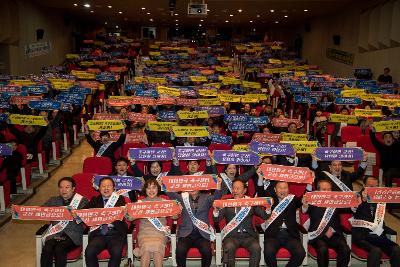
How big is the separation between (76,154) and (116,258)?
6.37 meters

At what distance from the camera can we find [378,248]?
17.1ft

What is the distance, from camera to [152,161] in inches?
254

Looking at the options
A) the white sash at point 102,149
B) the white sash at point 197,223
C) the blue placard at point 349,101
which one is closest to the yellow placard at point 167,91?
the blue placard at point 349,101

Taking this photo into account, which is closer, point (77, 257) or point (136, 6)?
point (77, 257)

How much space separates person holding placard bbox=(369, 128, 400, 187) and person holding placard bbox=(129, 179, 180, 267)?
396 centimetres

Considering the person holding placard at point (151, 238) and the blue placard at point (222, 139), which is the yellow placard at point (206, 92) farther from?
the person holding placard at point (151, 238)

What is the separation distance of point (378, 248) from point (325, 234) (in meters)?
0.57

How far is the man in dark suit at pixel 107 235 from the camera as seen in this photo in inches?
202

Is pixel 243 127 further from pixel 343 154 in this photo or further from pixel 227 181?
pixel 227 181

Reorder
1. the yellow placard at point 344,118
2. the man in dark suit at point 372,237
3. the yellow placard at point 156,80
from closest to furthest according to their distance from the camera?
the man in dark suit at point 372,237
the yellow placard at point 344,118
the yellow placard at point 156,80

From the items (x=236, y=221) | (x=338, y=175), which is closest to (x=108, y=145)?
(x=236, y=221)

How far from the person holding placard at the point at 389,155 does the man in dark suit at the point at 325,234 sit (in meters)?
2.45

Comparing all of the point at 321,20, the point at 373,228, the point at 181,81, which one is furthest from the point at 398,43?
the point at 373,228

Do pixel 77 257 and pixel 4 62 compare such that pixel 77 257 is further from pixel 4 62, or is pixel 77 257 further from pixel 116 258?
pixel 4 62
